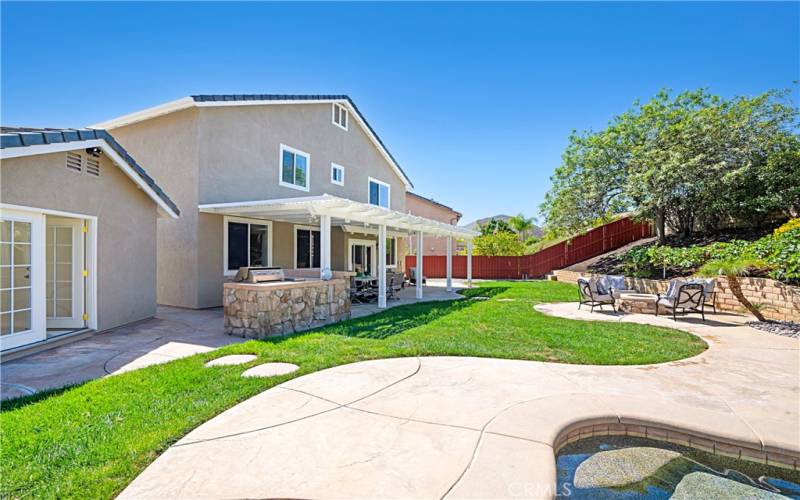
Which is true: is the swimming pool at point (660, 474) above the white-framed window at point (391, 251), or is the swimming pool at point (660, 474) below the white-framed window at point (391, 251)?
below

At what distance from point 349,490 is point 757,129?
69.5 feet

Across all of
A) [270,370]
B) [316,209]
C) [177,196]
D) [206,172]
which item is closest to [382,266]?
[316,209]

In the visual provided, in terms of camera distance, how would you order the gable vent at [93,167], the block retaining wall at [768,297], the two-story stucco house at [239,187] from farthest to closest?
the two-story stucco house at [239,187]
the block retaining wall at [768,297]
the gable vent at [93,167]

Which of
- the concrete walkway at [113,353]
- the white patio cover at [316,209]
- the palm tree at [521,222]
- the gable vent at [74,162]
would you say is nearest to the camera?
the concrete walkway at [113,353]

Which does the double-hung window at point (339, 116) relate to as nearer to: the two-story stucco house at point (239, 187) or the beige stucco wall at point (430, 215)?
the two-story stucco house at point (239, 187)

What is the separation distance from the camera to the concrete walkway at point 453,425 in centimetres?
294

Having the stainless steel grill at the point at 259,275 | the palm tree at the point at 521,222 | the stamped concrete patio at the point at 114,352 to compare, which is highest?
the palm tree at the point at 521,222

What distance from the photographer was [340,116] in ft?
58.5

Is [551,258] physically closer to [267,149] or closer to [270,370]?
[267,149]

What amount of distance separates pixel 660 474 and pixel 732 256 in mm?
11957

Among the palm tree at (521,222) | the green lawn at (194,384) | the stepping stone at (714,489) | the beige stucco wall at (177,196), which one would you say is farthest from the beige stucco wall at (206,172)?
the palm tree at (521,222)

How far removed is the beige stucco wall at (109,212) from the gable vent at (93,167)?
0.33ft

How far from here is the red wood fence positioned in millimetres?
24953

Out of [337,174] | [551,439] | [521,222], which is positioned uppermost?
[337,174]
